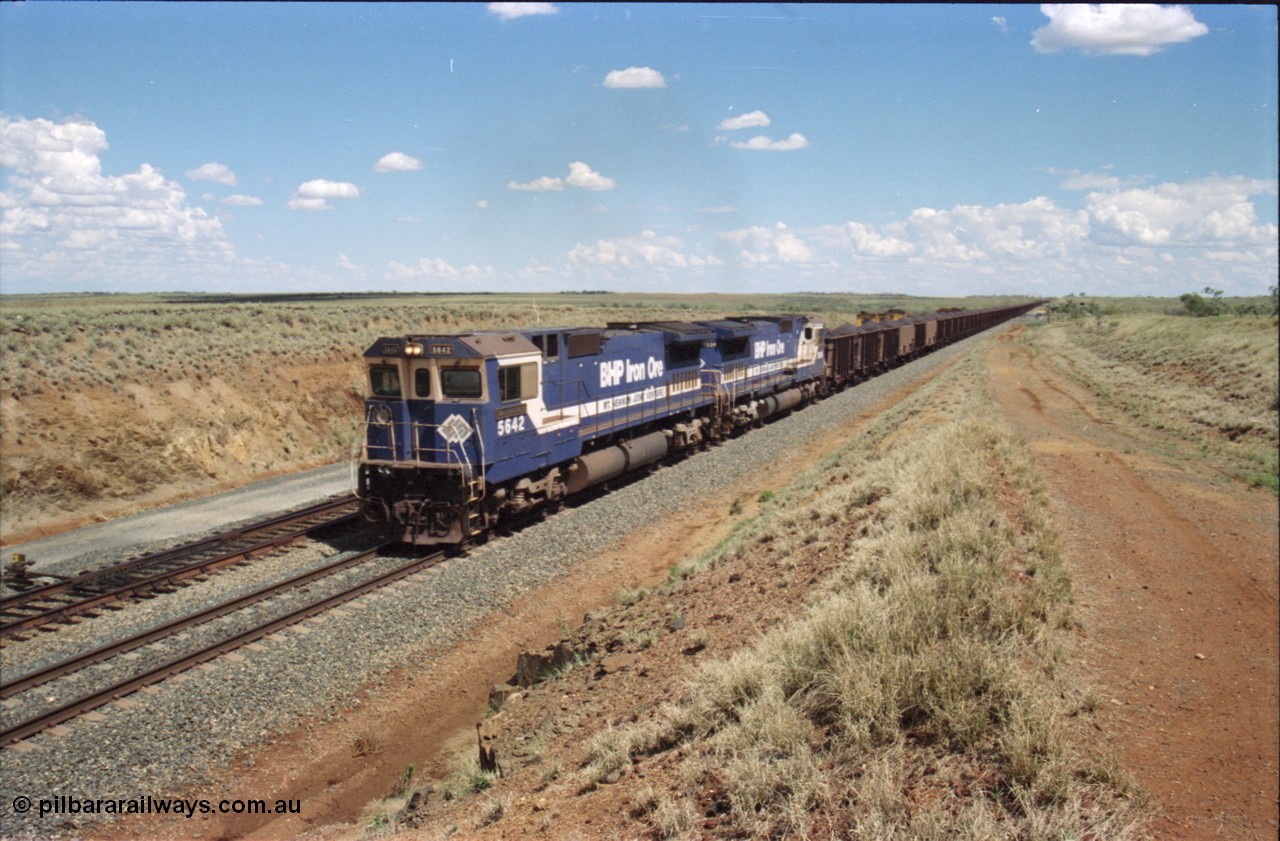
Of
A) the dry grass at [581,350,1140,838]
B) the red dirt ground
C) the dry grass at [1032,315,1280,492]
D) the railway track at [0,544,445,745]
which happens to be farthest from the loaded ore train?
the dry grass at [1032,315,1280,492]

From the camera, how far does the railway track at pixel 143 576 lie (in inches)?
524

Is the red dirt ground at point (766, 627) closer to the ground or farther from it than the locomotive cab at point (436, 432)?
closer to the ground

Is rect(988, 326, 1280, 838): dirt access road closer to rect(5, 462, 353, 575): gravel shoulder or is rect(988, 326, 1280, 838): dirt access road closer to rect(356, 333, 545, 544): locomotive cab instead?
rect(356, 333, 545, 544): locomotive cab

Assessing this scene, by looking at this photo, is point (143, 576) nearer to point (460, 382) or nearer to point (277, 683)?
point (277, 683)

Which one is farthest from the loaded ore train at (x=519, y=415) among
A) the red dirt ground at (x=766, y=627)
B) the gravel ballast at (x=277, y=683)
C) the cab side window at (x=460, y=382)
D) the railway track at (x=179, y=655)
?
the red dirt ground at (x=766, y=627)

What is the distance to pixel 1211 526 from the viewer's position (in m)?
13.6

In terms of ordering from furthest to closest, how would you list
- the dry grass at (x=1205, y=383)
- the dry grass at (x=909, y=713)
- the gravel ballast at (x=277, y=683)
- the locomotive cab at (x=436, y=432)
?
the dry grass at (x=1205, y=383), the locomotive cab at (x=436, y=432), the gravel ballast at (x=277, y=683), the dry grass at (x=909, y=713)

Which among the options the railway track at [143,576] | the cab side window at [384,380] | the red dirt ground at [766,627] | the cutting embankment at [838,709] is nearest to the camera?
the cutting embankment at [838,709]

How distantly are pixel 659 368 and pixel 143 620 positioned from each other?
14.3m

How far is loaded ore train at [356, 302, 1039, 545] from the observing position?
51.4 feet

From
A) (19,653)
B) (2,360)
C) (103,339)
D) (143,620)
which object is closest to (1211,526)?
(143,620)

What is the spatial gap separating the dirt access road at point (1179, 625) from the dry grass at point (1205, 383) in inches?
140

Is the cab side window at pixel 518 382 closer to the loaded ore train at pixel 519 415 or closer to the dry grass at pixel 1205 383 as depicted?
the loaded ore train at pixel 519 415

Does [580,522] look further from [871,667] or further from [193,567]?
[871,667]
